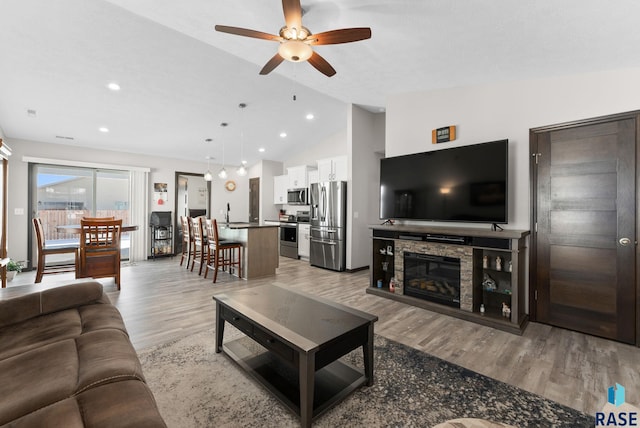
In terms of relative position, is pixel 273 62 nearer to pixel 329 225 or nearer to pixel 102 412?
pixel 102 412

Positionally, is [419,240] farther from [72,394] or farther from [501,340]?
[72,394]

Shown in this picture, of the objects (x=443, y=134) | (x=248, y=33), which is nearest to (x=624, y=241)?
(x=443, y=134)

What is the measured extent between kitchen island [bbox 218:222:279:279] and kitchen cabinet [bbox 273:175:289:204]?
2.65 meters

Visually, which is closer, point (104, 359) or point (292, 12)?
point (104, 359)

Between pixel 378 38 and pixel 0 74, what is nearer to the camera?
pixel 378 38

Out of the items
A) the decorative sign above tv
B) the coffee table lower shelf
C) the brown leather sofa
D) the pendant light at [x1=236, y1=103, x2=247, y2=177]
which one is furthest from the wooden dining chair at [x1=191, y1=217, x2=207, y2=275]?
the decorative sign above tv

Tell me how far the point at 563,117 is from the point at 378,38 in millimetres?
2085

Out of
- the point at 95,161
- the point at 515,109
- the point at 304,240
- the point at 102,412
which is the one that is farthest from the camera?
the point at 304,240

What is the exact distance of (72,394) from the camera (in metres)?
1.05

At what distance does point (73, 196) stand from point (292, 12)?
6.51 m

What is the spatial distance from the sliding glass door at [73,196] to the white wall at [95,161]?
0.21 metres

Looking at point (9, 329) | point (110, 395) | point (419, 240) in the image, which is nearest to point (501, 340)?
point (419, 240)

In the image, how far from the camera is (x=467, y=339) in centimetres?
266

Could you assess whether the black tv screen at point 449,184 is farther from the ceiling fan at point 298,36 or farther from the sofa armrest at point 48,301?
the sofa armrest at point 48,301
